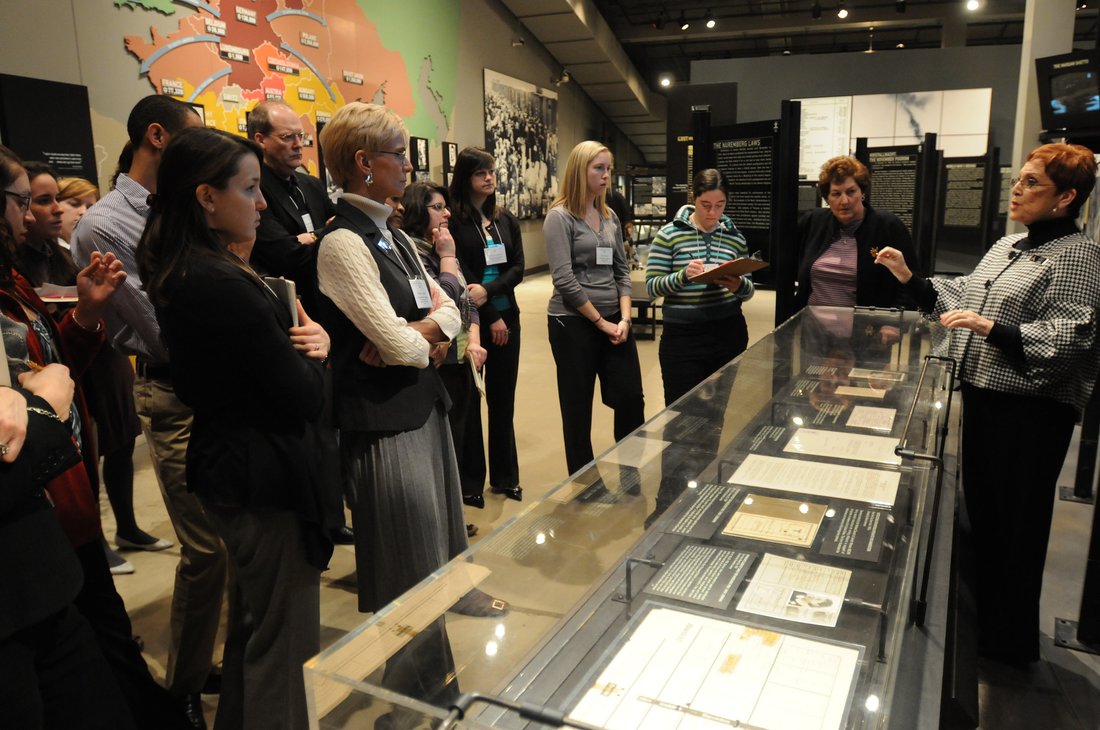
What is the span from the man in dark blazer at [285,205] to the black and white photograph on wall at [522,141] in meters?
8.33

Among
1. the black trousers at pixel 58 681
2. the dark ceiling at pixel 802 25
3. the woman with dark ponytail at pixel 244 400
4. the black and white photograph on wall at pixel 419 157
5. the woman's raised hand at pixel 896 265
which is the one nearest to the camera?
the black trousers at pixel 58 681

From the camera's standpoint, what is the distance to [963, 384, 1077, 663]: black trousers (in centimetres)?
231

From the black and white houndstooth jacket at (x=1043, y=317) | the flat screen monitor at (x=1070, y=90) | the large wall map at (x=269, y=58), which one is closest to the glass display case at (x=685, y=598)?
the black and white houndstooth jacket at (x=1043, y=317)

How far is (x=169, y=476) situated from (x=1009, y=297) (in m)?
2.63

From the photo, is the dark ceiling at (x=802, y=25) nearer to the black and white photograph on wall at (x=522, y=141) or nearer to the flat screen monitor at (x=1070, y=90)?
the black and white photograph on wall at (x=522, y=141)

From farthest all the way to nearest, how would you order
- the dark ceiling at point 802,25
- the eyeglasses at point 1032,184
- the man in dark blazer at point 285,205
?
the dark ceiling at point 802,25
the man in dark blazer at point 285,205
the eyeglasses at point 1032,184

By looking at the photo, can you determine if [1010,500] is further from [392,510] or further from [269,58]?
[269,58]

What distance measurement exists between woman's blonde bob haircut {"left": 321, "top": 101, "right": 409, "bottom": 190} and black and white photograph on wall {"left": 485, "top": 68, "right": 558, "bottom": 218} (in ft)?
30.7

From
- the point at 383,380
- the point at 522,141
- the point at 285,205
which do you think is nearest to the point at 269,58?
the point at 285,205

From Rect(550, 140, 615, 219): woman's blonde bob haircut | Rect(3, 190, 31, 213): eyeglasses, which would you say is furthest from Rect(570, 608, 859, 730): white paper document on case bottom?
Rect(550, 140, 615, 219): woman's blonde bob haircut

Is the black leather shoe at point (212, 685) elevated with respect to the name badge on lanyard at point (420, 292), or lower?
lower

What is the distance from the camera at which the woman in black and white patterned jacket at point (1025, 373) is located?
7.10 feet

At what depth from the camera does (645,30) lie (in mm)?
15414

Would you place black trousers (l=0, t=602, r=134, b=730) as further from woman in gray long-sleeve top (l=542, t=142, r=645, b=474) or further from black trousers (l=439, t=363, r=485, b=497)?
woman in gray long-sleeve top (l=542, t=142, r=645, b=474)
